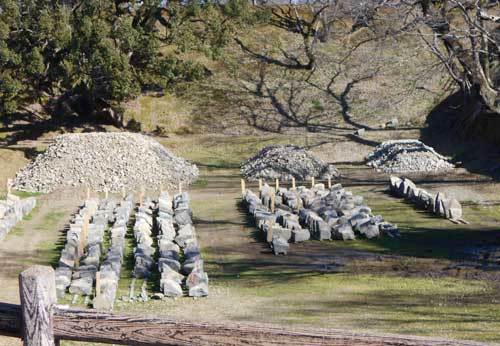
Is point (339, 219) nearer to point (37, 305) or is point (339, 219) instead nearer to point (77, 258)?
point (77, 258)

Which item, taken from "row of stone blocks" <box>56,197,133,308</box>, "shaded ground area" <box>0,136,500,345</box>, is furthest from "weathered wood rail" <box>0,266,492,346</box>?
"row of stone blocks" <box>56,197,133,308</box>

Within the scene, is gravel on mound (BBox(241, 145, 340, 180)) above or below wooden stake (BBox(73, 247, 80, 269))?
above

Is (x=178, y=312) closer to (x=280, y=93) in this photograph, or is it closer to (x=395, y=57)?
(x=280, y=93)

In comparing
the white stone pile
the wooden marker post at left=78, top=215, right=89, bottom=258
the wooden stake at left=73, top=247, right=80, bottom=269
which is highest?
the white stone pile

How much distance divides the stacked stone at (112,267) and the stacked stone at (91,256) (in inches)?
7.7

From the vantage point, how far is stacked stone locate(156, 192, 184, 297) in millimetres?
12426

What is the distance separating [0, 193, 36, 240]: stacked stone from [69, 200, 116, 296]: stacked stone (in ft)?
6.56

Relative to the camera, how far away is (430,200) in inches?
771

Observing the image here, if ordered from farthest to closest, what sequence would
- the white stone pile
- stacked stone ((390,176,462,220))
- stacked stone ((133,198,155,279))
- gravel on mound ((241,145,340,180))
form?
1. gravel on mound ((241,145,340,180))
2. stacked stone ((390,176,462,220))
3. the white stone pile
4. stacked stone ((133,198,155,279))

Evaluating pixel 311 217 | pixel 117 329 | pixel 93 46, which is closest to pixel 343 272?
pixel 311 217

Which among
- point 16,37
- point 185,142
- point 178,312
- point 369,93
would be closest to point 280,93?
point 369,93

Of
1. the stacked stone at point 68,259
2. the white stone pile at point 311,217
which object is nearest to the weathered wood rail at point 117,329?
the stacked stone at point 68,259

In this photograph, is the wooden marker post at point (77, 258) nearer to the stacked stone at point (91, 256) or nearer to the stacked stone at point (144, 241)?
the stacked stone at point (91, 256)

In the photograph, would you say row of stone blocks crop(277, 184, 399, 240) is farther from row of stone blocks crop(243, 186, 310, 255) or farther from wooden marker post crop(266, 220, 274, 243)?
wooden marker post crop(266, 220, 274, 243)
